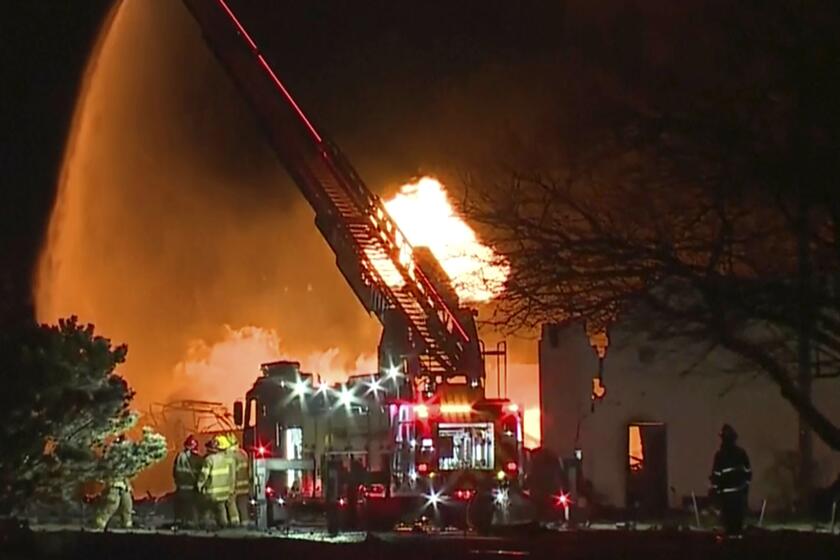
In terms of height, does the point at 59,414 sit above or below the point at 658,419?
below

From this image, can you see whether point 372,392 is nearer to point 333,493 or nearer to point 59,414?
point 333,493

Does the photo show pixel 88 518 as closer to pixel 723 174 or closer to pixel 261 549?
pixel 261 549

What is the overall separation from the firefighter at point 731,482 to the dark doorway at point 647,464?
896cm

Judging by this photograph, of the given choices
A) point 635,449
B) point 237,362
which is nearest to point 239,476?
point 635,449

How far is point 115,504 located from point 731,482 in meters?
9.76

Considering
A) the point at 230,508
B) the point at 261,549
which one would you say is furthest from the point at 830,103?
the point at 230,508

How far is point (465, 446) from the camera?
2223 cm

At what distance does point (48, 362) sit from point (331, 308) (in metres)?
20.4

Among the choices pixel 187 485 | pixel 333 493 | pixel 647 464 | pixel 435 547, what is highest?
pixel 647 464

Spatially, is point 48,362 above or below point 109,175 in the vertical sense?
below

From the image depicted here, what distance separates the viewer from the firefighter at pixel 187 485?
22469mm

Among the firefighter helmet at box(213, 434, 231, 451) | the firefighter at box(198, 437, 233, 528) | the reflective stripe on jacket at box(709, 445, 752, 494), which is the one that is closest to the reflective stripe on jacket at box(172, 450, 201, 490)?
the firefighter at box(198, 437, 233, 528)

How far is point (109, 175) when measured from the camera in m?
42.8

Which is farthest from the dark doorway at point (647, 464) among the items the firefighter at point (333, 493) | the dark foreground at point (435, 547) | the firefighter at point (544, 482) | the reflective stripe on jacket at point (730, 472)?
the dark foreground at point (435, 547)
